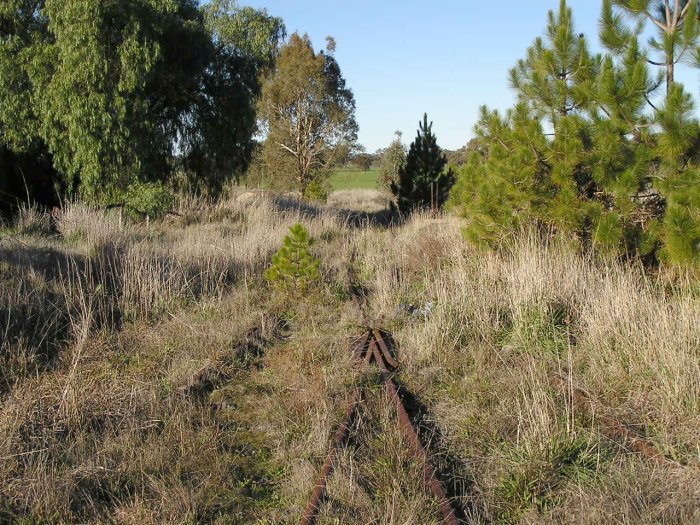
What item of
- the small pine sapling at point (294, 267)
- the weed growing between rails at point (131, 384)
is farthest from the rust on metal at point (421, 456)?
the small pine sapling at point (294, 267)

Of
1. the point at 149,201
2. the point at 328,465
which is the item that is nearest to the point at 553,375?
the point at 328,465

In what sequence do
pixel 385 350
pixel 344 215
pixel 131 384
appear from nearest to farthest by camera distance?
pixel 131 384
pixel 385 350
pixel 344 215

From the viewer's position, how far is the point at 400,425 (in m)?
4.25

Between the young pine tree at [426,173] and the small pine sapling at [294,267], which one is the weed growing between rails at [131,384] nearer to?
the small pine sapling at [294,267]

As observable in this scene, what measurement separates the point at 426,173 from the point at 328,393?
46.6 ft

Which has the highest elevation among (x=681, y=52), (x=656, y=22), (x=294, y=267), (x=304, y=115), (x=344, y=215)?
(x=304, y=115)

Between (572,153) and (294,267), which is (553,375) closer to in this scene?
(572,153)

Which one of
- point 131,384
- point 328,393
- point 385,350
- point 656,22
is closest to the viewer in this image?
point 328,393

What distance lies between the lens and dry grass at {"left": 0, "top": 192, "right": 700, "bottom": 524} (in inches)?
135

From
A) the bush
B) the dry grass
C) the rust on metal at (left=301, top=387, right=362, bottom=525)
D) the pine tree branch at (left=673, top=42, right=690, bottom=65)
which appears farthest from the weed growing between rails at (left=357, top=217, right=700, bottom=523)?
the bush

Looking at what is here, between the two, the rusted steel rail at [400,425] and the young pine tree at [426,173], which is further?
the young pine tree at [426,173]

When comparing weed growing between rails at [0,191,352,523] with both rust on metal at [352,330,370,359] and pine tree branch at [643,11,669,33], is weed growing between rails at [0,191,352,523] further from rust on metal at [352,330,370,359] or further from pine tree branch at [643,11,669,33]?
pine tree branch at [643,11,669,33]

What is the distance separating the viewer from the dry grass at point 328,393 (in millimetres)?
3424

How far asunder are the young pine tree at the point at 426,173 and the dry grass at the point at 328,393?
32.8 ft
